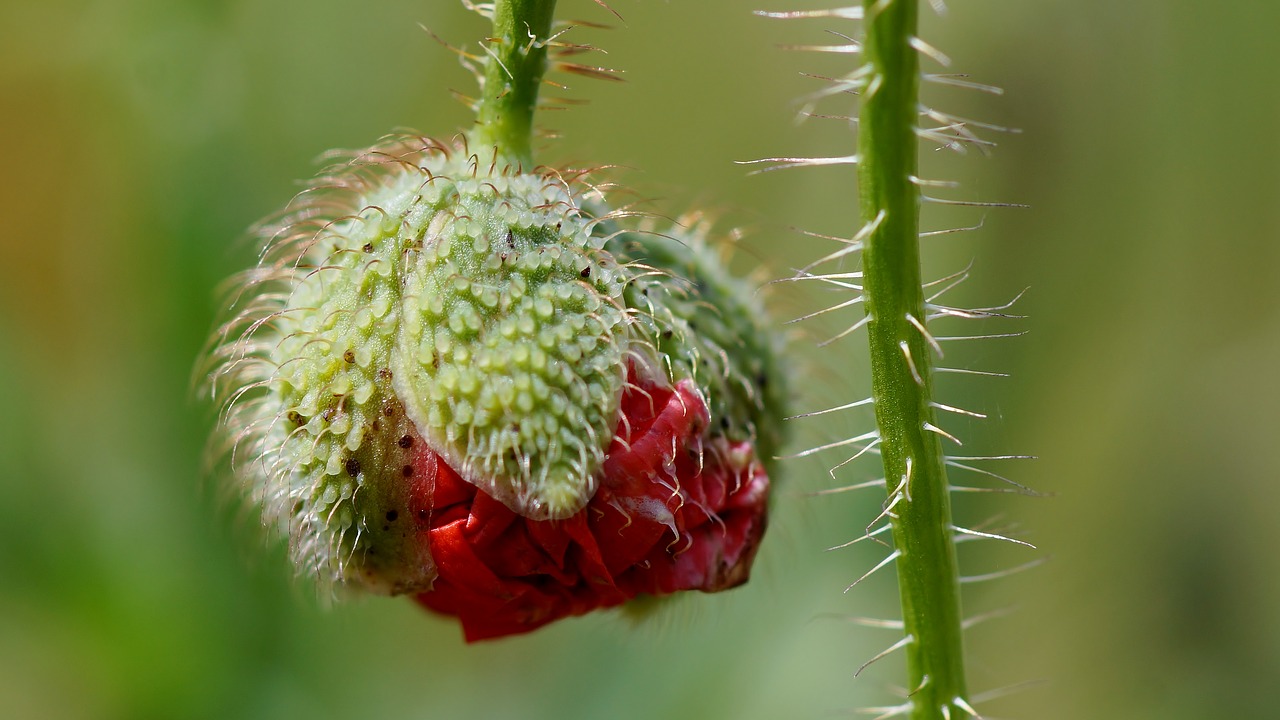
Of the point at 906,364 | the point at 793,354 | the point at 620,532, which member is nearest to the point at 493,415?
the point at 620,532

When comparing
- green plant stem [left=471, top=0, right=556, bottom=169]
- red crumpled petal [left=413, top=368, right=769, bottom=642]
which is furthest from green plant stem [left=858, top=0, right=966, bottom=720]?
green plant stem [left=471, top=0, right=556, bottom=169]

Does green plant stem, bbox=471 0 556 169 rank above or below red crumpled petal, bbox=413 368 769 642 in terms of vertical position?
above

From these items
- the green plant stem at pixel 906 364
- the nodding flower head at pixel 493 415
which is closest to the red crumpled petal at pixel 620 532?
the nodding flower head at pixel 493 415

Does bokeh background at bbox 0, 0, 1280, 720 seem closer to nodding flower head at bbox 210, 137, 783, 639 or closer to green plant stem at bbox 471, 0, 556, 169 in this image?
nodding flower head at bbox 210, 137, 783, 639

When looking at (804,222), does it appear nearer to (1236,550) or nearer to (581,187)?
(1236,550)

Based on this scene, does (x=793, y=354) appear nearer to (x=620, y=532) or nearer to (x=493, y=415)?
(x=620, y=532)

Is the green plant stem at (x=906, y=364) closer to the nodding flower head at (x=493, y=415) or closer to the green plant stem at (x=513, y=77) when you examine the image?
the nodding flower head at (x=493, y=415)
